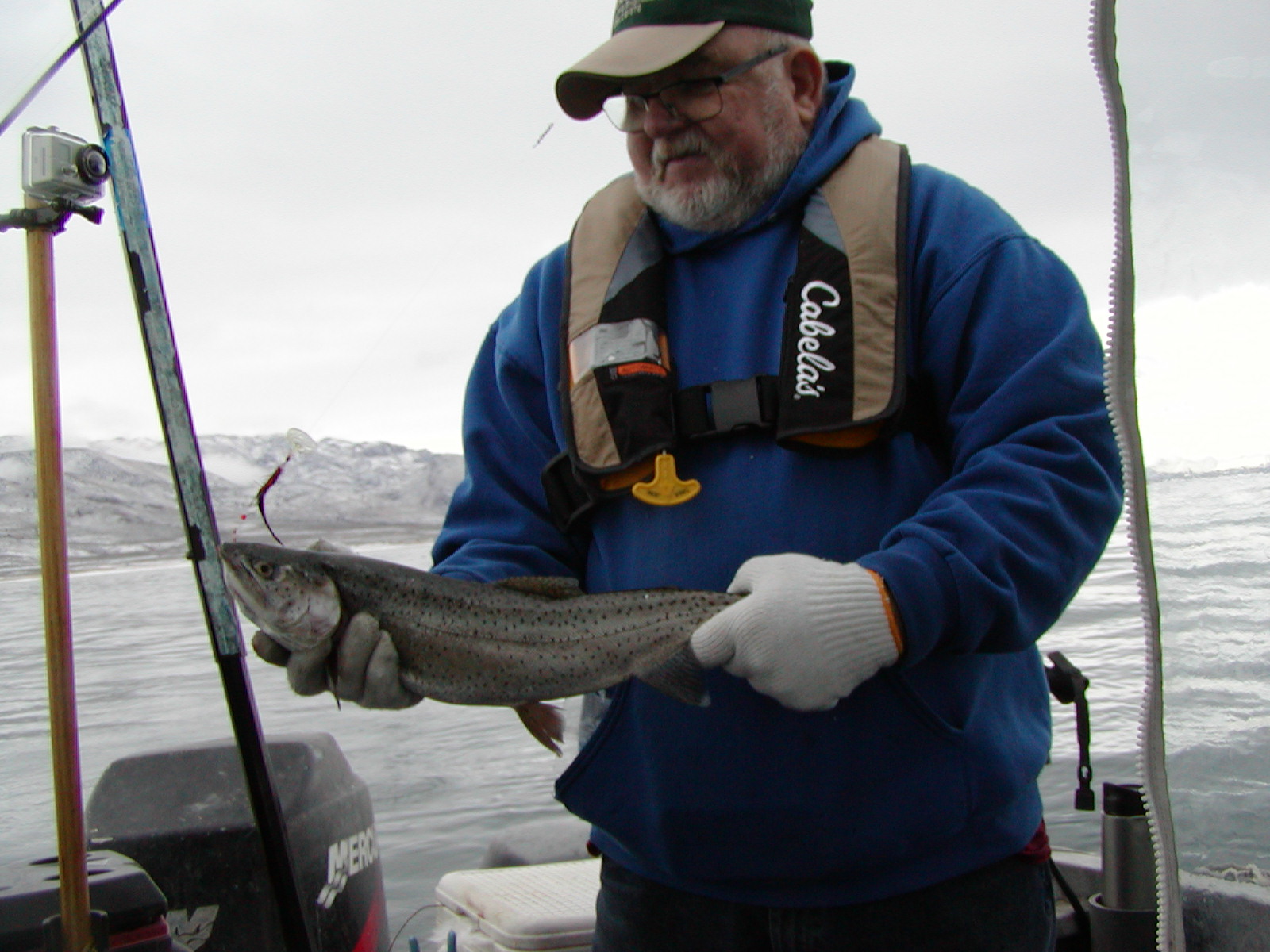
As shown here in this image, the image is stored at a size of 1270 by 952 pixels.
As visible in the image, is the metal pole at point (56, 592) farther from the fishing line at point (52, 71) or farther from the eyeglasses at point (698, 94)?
the eyeglasses at point (698, 94)

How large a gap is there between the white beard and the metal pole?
1.51 metres

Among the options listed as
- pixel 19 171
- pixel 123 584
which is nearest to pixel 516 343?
pixel 19 171

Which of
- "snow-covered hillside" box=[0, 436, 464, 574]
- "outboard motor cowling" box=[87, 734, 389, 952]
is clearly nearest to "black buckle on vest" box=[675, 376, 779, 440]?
"outboard motor cowling" box=[87, 734, 389, 952]

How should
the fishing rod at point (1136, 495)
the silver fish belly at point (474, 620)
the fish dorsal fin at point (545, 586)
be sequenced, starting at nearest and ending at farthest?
1. the fishing rod at point (1136, 495)
2. the silver fish belly at point (474, 620)
3. the fish dorsal fin at point (545, 586)

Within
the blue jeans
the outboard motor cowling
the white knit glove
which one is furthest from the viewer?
the outboard motor cowling

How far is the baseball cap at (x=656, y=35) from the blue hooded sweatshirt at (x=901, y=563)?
38 centimetres

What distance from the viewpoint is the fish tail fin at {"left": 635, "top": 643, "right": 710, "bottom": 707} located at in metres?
2.40

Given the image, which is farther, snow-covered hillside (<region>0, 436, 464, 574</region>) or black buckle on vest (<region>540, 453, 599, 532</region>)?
snow-covered hillside (<region>0, 436, 464, 574</region>)

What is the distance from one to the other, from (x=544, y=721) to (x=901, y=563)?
96 centimetres

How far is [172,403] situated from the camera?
2963 mm

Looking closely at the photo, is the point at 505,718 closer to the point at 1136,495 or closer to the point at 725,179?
the point at 725,179

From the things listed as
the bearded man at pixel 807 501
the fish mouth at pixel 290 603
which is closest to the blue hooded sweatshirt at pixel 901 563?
the bearded man at pixel 807 501

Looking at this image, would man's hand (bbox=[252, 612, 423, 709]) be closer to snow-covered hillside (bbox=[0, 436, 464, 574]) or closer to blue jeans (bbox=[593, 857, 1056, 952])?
blue jeans (bbox=[593, 857, 1056, 952])

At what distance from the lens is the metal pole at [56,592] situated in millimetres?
2549
